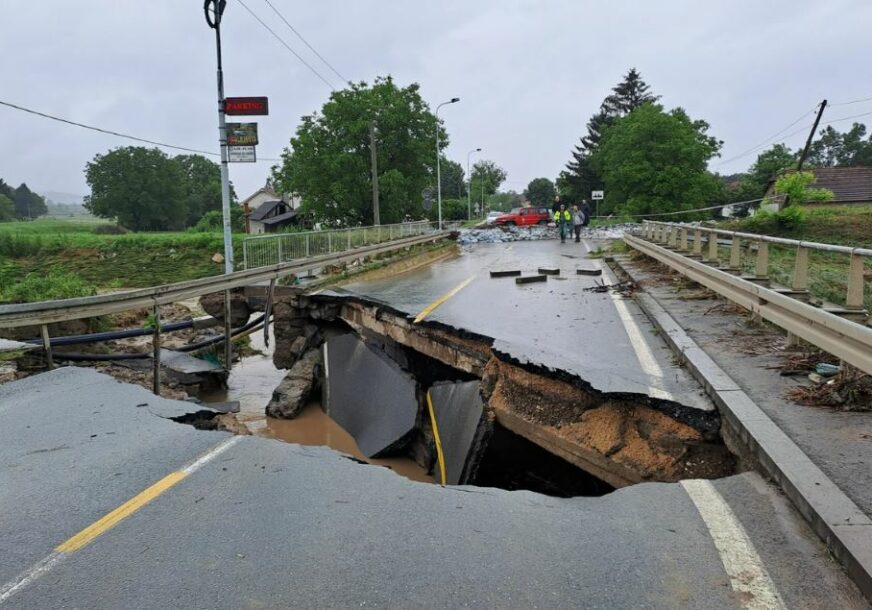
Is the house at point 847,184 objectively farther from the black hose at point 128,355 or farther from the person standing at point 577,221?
the black hose at point 128,355

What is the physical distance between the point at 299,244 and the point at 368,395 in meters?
7.03

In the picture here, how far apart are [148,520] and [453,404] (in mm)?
4778

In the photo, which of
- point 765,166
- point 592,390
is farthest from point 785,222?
point 765,166

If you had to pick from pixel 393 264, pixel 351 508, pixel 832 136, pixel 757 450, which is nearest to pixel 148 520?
pixel 351 508

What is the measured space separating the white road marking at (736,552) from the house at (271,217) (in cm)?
7757

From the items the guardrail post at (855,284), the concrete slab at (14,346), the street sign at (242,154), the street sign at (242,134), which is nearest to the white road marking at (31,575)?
the concrete slab at (14,346)

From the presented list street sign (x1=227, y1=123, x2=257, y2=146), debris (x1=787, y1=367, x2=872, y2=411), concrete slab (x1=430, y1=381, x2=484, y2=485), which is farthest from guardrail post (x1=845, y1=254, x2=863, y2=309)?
street sign (x1=227, y1=123, x2=257, y2=146)

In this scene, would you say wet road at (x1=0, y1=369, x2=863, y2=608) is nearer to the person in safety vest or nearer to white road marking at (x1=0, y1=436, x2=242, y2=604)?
white road marking at (x1=0, y1=436, x2=242, y2=604)

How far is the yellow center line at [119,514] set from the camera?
10.8 feet

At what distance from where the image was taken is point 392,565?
3018 millimetres

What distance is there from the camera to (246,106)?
16281 millimetres

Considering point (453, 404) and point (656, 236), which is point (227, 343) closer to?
point (453, 404)

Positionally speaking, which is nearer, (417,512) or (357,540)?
(357,540)

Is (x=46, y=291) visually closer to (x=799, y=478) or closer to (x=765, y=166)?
(x=799, y=478)
